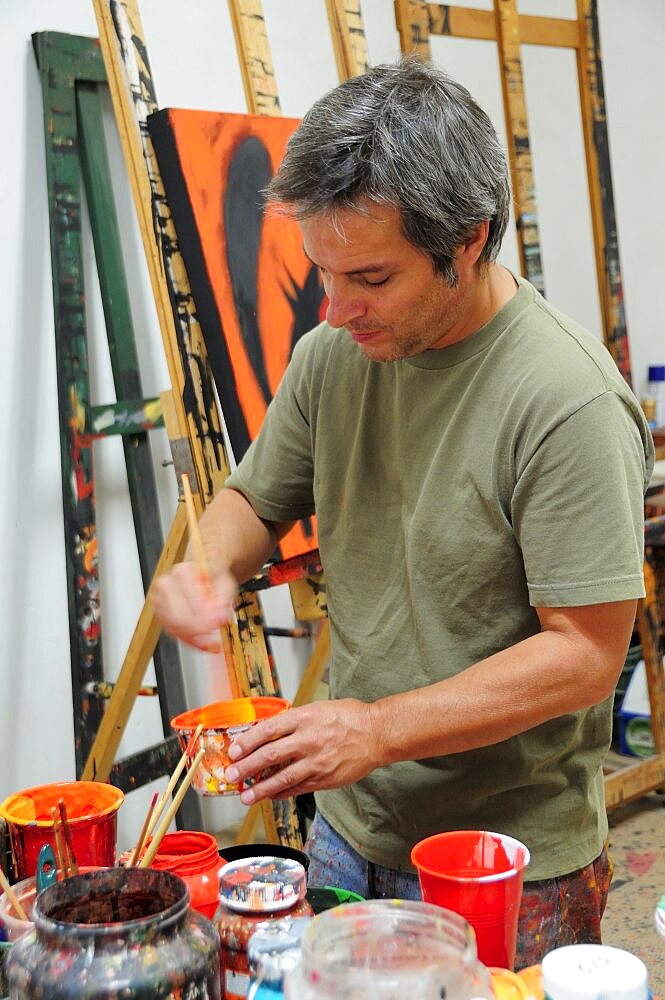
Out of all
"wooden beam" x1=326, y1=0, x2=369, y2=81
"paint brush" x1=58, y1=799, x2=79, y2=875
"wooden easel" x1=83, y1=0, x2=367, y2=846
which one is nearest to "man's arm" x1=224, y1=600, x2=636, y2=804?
"paint brush" x1=58, y1=799, x2=79, y2=875

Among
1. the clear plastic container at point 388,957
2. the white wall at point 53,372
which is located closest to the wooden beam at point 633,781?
the white wall at point 53,372

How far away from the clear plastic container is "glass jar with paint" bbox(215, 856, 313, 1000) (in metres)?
0.12

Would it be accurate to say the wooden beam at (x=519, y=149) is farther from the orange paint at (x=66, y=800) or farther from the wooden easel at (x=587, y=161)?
the orange paint at (x=66, y=800)

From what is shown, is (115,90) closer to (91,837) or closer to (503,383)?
(503,383)

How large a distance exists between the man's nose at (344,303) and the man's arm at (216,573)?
0.41 m

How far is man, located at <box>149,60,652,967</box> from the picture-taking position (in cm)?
131

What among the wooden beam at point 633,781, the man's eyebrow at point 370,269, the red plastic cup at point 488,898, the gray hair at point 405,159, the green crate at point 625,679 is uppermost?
the gray hair at point 405,159

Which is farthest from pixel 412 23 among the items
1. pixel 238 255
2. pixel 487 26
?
pixel 238 255

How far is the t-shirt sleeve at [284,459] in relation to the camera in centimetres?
171

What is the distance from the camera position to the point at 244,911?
1.01 metres

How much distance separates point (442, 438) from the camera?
147 centimetres

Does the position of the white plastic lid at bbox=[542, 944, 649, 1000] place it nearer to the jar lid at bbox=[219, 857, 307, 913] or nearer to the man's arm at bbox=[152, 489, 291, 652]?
the jar lid at bbox=[219, 857, 307, 913]

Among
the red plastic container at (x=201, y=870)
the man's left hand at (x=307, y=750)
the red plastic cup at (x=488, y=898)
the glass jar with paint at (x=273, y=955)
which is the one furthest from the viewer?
the man's left hand at (x=307, y=750)

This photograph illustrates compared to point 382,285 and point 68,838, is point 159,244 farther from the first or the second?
point 68,838
